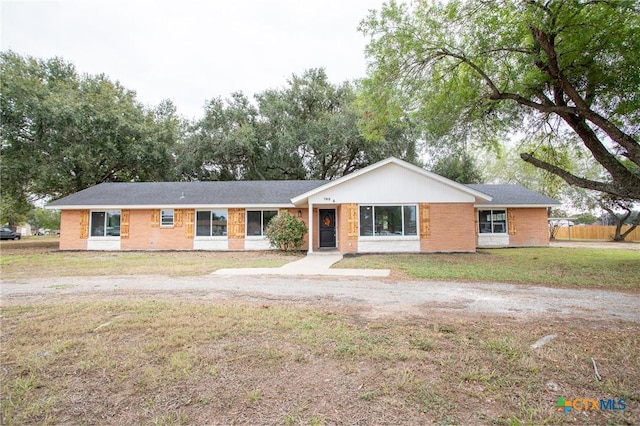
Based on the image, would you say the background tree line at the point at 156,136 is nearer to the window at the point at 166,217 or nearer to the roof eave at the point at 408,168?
the roof eave at the point at 408,168

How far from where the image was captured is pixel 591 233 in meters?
29.0

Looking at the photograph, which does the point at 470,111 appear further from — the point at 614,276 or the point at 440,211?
the point at 614,276

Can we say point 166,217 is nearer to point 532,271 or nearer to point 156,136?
point 156,136

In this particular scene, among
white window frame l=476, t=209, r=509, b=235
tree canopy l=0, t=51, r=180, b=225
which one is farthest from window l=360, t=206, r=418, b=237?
tree canopy l=0, t=51, r=180, b=225

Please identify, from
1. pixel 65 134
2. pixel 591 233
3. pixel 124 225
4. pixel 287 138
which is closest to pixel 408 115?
pixel 287 138

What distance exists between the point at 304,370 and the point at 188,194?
55.9ft

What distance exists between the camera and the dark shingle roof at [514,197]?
18266 millimetres

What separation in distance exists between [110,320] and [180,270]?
17.4 feet

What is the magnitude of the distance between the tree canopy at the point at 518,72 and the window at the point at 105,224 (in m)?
14.3

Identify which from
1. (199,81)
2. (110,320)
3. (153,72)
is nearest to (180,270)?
(110,320)

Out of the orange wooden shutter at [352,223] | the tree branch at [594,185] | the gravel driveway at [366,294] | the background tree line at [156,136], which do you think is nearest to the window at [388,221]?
the orange wooden shutter at [352,223]

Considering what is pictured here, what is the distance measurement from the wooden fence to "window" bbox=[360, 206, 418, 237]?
23470mm

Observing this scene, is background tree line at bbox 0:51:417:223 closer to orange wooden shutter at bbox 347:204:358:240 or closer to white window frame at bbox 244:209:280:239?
orange wooden shutter at bbox 347:204:358:240

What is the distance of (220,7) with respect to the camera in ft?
37.2
